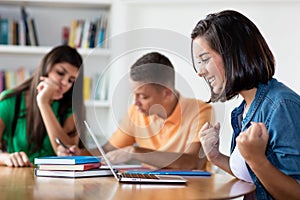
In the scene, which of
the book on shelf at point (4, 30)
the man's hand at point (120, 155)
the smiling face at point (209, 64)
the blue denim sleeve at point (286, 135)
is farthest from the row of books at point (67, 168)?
the book on shelf at point (4, 30)

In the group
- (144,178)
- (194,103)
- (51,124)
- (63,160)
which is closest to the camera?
(144,178)

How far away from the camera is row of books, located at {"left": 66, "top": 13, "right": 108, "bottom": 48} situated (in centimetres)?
380

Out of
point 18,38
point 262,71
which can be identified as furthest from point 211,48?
point 18,38

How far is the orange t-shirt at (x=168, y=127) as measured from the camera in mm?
1897

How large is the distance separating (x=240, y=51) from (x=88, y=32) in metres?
2.27

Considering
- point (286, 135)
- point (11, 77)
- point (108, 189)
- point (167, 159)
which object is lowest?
point (11, 77)

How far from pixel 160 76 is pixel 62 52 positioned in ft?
3.39

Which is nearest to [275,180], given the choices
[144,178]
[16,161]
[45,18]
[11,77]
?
[144,178]

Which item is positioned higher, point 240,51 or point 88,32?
point 240,51

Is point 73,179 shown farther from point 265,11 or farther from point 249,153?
point 265,11

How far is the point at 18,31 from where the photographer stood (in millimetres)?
3785

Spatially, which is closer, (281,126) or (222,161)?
(281,126)

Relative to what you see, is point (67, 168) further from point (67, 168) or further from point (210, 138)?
point (210, 138)

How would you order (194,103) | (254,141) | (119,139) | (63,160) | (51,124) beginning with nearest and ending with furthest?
1. (254,141)
2. (63,160)
3. (194,103)
4. (119,139)
5. (51,124)
